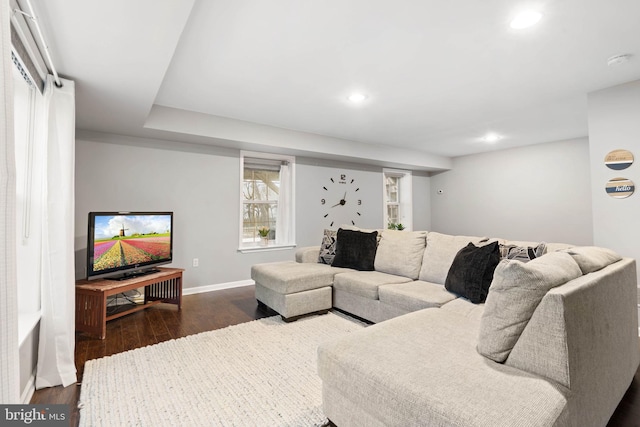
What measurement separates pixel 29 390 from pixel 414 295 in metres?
2.74

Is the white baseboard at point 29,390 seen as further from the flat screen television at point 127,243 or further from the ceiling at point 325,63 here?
the ceiling at point 325,63

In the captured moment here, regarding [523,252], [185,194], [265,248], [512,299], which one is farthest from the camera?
[265,248]

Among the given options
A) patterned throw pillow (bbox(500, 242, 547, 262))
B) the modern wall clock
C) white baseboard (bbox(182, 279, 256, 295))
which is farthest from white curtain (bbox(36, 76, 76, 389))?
the modern wall clock

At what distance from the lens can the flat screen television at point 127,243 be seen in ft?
9.94

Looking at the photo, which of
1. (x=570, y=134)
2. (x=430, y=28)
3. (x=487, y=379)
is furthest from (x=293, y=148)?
(x=570, y=134)

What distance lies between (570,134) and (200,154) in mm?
5869

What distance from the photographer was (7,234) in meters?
0.78

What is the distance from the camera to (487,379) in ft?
3.92

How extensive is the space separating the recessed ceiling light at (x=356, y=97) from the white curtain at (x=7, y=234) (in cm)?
288

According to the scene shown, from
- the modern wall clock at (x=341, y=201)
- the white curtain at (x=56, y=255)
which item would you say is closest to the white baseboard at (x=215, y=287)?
the modern wall clock at (x=341, y=201)

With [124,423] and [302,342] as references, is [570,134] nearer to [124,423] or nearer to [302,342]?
[302,342]

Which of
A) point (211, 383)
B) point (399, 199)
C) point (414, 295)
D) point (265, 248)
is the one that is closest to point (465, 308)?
point (414, 295)

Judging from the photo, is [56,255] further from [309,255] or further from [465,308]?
[465,308]

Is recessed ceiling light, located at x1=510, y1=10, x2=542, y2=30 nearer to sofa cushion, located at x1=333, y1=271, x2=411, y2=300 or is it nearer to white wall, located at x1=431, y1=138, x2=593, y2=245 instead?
sofa cushion, located at x1=333, y1=271, x2=411, y2=300
